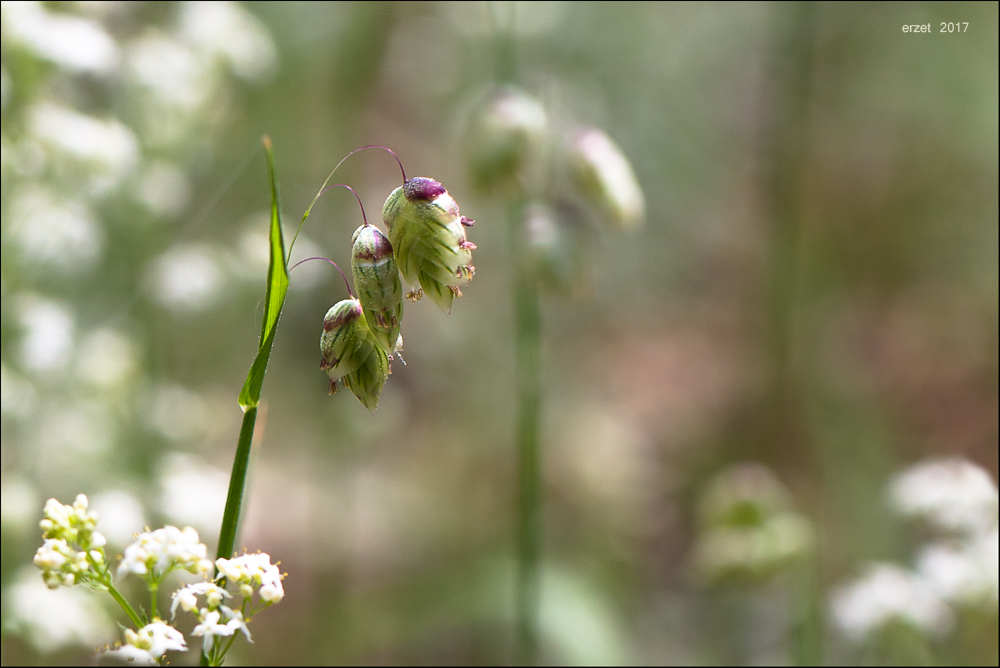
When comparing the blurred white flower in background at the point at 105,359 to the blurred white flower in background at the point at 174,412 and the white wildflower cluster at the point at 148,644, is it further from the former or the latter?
the white wildflower cluster at the point at 148,644

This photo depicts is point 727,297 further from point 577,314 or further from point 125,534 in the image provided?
point 125,534

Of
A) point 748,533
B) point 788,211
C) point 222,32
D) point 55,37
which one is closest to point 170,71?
point 222,32

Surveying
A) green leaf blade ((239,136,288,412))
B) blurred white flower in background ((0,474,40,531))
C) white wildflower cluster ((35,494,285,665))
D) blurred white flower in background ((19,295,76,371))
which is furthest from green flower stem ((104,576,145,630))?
blurred white flower in background ((19,295,76,371))

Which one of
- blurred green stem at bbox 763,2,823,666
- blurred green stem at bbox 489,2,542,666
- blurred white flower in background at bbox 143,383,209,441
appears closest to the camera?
blurred green stem at bbox 489,2,542,666

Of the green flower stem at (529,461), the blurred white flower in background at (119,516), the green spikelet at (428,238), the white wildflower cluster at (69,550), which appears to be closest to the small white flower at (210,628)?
the white wildflower cluster at (69,550)

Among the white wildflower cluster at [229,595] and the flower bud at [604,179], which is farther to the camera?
the flower bud at [604,179]

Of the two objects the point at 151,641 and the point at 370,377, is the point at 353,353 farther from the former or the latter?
the point at 151,641

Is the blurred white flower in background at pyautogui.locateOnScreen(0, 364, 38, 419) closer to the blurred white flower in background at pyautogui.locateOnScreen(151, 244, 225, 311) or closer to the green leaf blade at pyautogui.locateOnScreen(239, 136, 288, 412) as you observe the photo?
the blurred white flower in background at pyautogui.locateOnScreen(151, 244, 225, 311)
